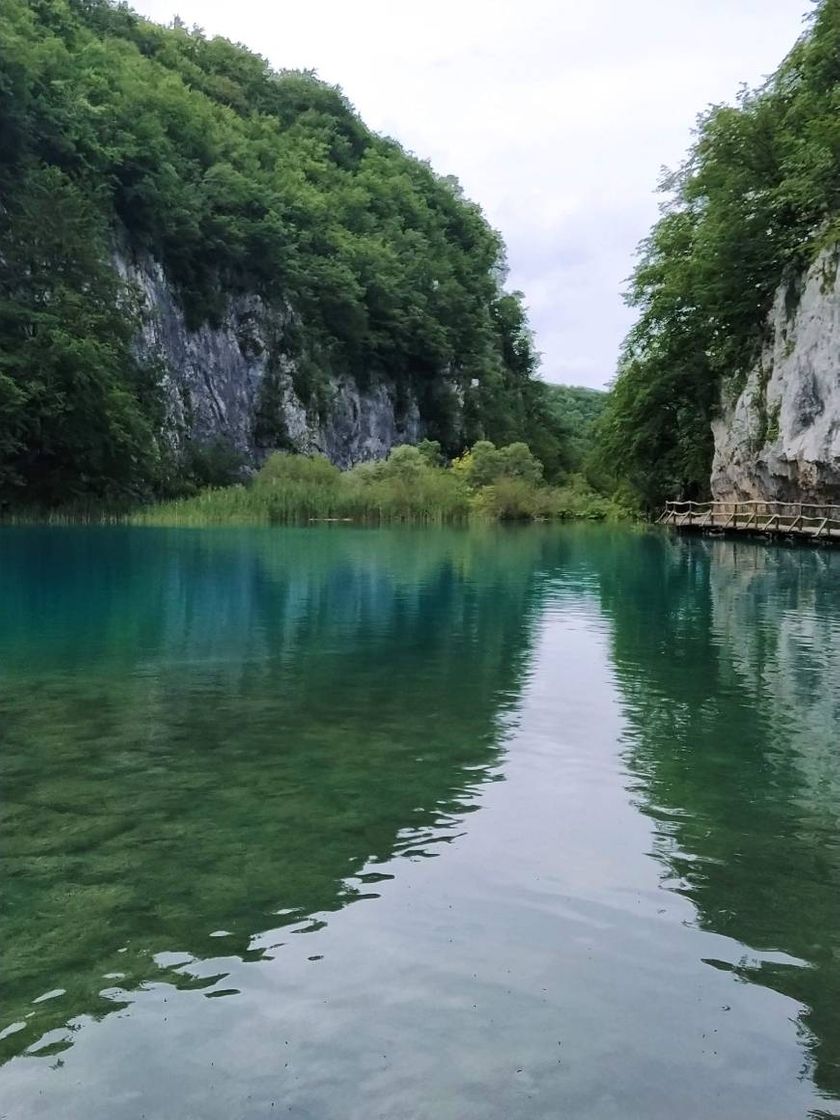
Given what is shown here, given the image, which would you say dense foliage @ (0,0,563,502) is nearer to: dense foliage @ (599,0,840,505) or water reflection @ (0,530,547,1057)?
dense foliage @ (599,0,840,505)

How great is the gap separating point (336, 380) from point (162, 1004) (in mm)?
71072

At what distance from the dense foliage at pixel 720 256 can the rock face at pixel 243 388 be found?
23.0 meters

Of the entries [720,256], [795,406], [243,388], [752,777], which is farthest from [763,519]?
[243,388]

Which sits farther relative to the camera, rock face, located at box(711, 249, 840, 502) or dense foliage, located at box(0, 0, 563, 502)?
dense foliage, located at box(0, 0, 563, 502)

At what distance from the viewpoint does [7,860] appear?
5164 millimetres

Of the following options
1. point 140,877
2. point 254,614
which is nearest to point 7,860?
point 140,877

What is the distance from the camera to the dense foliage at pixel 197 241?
4303cm

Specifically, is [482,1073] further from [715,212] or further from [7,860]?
[715,212]

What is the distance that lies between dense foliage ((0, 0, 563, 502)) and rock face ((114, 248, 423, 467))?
1.30 m

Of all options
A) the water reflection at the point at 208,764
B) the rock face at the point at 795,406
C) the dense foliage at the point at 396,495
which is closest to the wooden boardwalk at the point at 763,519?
the rock face at the point at 795,406

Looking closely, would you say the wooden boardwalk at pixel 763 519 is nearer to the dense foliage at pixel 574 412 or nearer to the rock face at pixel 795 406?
the rock face at pixel 795 406

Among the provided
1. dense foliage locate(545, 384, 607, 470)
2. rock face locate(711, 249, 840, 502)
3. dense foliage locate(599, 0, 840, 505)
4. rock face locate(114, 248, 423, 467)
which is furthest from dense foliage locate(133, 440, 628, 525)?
dense foliage locate(545, 384, 607, 470)

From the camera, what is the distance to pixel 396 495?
56062 millimetres

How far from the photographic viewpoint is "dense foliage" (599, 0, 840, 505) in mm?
34188
